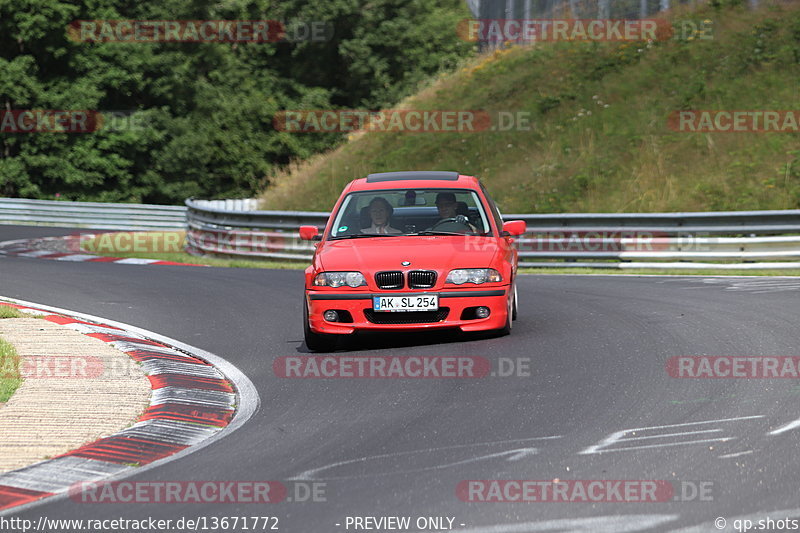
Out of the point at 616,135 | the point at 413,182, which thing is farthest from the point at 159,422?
the point at 616,135

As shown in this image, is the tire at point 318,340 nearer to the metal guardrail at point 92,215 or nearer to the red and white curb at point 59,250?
the red and white curb at point 59,250

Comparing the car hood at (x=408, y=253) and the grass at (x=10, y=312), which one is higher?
the car hood at (x=408, y=253)

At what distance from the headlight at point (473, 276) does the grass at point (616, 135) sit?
45.3 ft

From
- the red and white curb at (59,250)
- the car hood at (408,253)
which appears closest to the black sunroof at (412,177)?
the car hood at (408,253)

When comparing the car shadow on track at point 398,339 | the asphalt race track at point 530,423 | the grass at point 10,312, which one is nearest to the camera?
the asphalt race track at point 530,423

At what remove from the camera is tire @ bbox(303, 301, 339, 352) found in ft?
34.5

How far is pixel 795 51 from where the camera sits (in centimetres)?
2936

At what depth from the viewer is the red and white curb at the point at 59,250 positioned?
22297 mm

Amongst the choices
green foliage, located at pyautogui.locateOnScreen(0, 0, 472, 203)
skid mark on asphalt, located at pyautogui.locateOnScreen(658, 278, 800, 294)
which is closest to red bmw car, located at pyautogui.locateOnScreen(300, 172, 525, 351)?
skid mark on asphalt, located at pyautogui.locateOnScreen(658, 278, 800, 294)

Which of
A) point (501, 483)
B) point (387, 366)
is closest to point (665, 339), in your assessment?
A: point (387, 366)

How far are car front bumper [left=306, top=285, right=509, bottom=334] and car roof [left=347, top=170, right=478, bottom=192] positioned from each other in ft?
5.92

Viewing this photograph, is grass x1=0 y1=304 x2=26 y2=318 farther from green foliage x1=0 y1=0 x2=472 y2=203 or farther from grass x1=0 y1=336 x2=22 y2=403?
green foliage x1=0 y1=0 x2=472 y2=203

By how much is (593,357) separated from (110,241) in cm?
2147

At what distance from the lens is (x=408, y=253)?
34.8 feet
